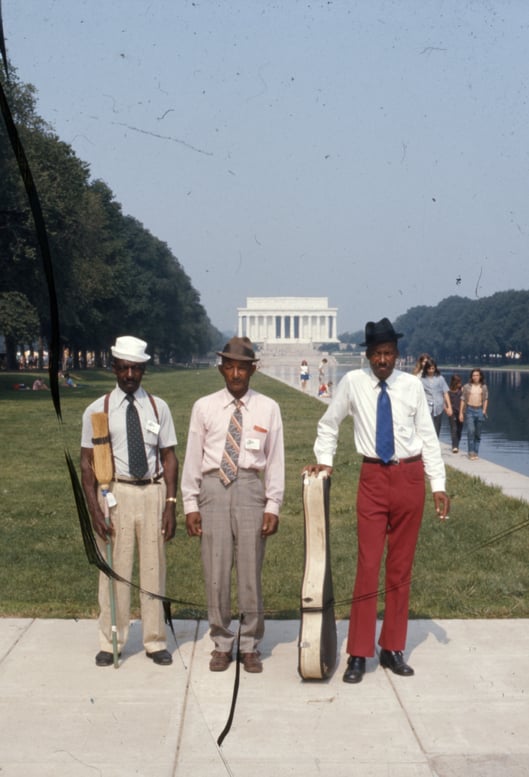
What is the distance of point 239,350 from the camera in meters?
5.02

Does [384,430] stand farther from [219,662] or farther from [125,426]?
[219,662]

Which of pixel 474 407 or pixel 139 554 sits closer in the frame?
pixel 139 554

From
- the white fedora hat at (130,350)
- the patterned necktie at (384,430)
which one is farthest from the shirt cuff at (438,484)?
the white fedora hat at (130,350)

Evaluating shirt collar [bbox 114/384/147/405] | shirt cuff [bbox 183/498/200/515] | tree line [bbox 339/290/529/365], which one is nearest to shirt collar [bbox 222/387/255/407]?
shirt collar [bbox 114/384/147/405]

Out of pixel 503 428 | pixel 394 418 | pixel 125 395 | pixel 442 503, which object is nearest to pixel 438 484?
pixel 442 503

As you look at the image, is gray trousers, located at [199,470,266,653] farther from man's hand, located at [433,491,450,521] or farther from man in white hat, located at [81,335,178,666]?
man's hand, located at [433,491,450,521]

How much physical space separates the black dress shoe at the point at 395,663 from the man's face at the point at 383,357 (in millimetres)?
1417

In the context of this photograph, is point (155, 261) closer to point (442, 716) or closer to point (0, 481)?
point (442, 716)

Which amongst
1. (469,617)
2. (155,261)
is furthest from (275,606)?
(155,261)

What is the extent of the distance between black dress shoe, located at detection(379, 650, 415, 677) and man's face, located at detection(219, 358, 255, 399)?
1.54m

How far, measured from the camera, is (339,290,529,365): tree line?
3.80 meters

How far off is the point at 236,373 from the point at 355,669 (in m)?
1.57

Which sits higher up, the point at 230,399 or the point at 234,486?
the point at 230,399

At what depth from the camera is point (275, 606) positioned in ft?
22.8
